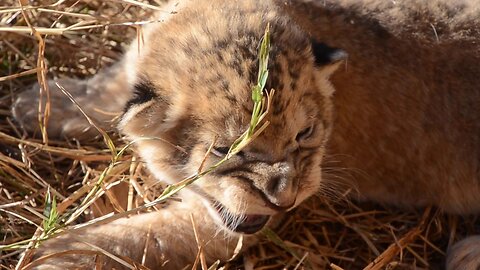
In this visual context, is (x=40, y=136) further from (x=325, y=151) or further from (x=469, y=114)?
(x=469, y=114)

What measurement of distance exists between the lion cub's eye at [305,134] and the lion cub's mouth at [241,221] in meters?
0.36

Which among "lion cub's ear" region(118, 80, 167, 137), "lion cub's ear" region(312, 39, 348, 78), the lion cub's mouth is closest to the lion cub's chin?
the lion cub's mouth

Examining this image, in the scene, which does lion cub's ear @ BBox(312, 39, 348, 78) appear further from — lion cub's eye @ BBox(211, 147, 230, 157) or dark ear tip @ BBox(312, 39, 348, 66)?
lion cub's eye @ BBox(211, 147, 230, 157)

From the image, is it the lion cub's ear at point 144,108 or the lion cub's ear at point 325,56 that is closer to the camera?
the lion cub's ear at point 144,108

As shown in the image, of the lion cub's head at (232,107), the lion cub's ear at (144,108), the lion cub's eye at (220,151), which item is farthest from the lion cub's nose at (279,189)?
the lion cub's ear at (144,108)

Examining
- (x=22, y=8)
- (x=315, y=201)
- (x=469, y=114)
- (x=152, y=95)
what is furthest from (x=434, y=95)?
(x=22, y=8)

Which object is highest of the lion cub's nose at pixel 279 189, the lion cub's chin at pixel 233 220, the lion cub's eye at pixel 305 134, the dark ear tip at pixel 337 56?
the dark ear tip at pixel 337 56

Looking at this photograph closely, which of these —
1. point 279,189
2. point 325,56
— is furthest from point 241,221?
point 325,56

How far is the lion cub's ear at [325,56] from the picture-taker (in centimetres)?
309

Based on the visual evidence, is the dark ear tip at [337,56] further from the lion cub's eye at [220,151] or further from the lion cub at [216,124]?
the lion cub's eye at [220,151]

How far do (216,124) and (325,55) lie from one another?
56 centimetres

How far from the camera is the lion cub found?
285 centimetres

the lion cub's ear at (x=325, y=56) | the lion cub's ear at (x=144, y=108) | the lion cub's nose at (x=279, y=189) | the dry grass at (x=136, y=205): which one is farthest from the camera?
the dry grass at (x=136, y=205)

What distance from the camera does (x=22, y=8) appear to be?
3100 mm
